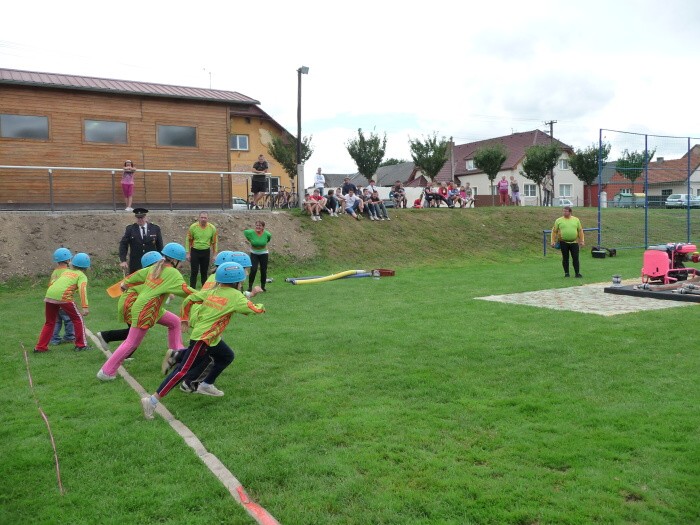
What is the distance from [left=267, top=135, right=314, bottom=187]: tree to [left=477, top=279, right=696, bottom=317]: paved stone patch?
104ft

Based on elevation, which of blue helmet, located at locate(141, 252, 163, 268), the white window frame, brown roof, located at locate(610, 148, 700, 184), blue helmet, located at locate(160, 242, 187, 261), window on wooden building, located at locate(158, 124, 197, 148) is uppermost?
the white window frame

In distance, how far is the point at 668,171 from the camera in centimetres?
2534

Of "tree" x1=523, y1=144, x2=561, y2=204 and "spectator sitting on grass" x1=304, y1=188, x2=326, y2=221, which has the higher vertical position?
"tree" x1=523, y1=144, x2=561, y2=204

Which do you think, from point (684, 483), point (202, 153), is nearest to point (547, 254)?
point (202, 153)

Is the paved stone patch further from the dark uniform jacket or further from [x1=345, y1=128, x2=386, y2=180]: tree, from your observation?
[x1=345, y1=128, x2=386, y2=180]: tree

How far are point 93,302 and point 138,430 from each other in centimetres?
978

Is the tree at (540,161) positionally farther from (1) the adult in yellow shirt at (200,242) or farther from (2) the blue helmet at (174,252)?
(2) the blue helmet at (174,252)

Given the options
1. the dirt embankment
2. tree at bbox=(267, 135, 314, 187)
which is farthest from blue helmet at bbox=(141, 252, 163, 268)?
tree at bbox=(267, 135, 314, 187)

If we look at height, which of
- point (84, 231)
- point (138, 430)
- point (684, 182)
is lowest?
point (138, 430)

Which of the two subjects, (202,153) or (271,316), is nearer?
(271,316)

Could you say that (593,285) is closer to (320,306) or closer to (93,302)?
(320,306)

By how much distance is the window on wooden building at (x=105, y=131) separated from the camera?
67.8 feet

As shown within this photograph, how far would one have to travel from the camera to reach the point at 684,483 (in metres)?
4.18

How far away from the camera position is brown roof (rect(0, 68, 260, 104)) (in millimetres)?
19719
